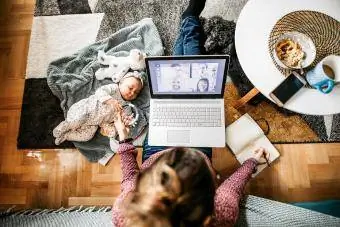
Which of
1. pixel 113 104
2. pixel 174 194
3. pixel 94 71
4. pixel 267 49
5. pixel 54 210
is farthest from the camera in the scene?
pixel 94 71

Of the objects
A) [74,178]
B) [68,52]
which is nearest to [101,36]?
[68,52]

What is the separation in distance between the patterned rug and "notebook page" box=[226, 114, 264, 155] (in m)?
0.05

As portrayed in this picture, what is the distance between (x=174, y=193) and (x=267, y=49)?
0.83 meters

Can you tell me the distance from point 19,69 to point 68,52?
29 centimetres

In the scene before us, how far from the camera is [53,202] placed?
171 cm

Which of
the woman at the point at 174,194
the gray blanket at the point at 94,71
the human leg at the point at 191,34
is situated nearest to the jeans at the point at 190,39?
the human leg at the point at 191,34

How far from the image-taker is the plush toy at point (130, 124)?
5.72 feet

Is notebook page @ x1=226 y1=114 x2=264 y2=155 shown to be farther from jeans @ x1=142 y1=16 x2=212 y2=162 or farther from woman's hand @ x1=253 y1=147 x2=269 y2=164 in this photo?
jeans @ x1=142 y1=16 x2=212 y2=162

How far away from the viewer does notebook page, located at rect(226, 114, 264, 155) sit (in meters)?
1.70

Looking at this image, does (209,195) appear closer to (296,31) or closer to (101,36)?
(296,31)

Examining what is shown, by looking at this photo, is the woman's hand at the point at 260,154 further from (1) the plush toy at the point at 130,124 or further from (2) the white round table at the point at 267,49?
(1) the plush toy at the point at 130,124

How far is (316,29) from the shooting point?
143cm

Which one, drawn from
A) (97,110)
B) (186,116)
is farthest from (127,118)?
(186,116)

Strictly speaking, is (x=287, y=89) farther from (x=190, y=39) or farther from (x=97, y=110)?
(x=97, y=110)
